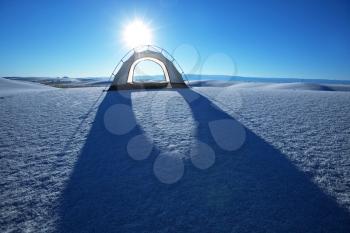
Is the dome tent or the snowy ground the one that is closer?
the snowy ground

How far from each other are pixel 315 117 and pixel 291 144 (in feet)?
9.78

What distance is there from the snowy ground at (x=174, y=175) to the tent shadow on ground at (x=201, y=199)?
0.04 feet

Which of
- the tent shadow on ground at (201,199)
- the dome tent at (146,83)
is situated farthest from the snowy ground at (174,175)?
the dome tent at (146,83)

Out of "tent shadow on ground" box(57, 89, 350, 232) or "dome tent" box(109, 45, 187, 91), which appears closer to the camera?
"tent shadow on ground" box(57, 89, 350, 232)

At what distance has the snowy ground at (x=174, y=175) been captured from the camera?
2.57 metres

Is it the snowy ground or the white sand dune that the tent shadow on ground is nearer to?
the snowy ground

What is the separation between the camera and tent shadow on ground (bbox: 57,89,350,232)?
250 centimetres

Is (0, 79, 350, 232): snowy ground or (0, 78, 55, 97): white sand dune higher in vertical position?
(0, 78, 55, 97): white sand dune

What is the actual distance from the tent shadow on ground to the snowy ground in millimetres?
13

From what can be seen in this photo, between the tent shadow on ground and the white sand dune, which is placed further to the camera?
the white sand dune

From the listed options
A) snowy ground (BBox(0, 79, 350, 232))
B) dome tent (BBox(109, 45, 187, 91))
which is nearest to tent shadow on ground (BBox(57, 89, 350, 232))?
snowy ground (BBox(0, 79, 350, 232))

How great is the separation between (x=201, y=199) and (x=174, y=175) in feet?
2.26

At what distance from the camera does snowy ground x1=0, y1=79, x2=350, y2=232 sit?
2570 millimetres

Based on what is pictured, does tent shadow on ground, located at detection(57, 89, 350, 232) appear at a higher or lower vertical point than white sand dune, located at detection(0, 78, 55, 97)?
lower
